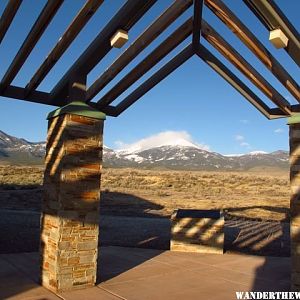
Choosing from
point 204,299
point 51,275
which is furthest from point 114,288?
point 204,299

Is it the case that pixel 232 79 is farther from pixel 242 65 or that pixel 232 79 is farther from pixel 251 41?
pixel 251 41

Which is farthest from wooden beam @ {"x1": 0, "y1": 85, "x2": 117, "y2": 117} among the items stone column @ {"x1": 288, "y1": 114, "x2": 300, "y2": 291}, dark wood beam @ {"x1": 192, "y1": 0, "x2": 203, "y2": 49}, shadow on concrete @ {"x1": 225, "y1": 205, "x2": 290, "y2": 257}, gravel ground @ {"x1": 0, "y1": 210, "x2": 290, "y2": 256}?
shadow on concrete @ {"x1": 225, "y1": 205, "x2": 290, "y2": 257}

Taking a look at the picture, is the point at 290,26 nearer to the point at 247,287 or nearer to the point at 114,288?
the point at 247,287

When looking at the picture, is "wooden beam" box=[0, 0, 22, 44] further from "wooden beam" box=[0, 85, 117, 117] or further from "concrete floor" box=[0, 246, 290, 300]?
"concrete floor" box=[0, 246, 290, 300]

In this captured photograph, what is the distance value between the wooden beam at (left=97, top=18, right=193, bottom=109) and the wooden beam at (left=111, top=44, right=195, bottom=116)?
1.23ft

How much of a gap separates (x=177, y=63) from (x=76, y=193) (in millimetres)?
3619

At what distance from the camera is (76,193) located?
6832mm

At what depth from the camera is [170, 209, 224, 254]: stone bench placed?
11.1 meters

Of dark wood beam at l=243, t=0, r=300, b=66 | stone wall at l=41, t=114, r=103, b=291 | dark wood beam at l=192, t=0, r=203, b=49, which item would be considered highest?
dark wood beam at l=192, t=0, r=203, b=49

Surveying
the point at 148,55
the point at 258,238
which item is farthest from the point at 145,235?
the point at 148,55

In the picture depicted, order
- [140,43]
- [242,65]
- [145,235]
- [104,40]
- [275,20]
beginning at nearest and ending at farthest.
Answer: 1. [275,20]
2. [104,40]
3. [140,43]
4. [242,65]
5. [145,235]

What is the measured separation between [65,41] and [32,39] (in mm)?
585

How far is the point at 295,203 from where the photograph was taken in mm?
6812

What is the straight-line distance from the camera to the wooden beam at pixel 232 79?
816 centimetres
